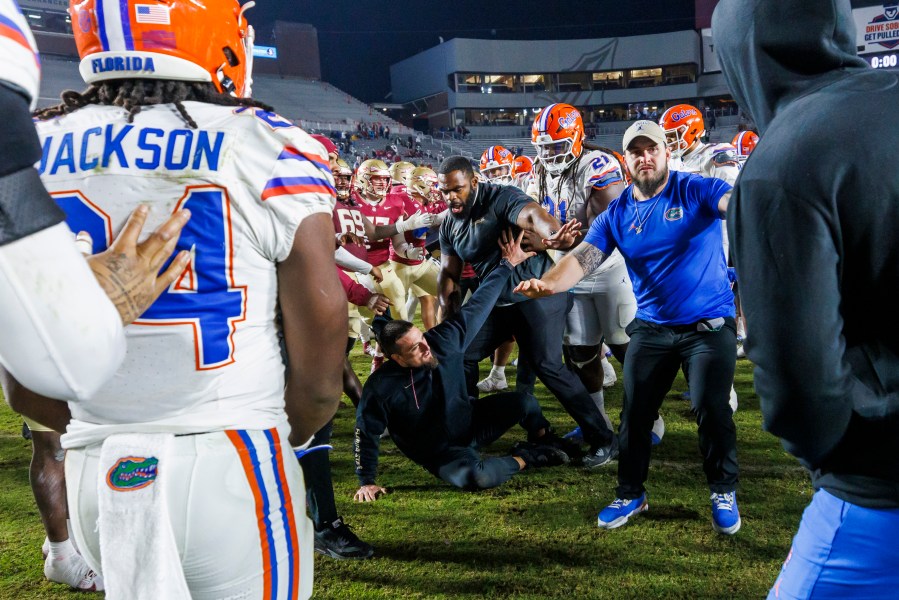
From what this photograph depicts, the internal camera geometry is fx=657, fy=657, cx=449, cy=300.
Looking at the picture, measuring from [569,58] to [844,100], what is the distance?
59012mm

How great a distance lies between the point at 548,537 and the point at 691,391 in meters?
1.11

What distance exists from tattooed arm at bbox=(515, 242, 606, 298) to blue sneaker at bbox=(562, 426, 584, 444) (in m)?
1.57

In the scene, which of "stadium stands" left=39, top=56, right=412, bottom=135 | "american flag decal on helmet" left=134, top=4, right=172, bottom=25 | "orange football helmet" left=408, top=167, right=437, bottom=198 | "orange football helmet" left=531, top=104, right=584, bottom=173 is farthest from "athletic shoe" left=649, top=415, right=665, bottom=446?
"stadium stands" left=39, top=56, right=412, bottom=135

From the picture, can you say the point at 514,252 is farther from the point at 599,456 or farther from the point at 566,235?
the point at 599,456

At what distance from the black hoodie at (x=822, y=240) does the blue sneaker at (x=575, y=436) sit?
3606 mm

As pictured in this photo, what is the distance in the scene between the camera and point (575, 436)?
4957mm

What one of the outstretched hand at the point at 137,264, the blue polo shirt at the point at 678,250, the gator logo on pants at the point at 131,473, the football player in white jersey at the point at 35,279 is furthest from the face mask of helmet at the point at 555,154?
the football player in white jersey at the point at 35,279

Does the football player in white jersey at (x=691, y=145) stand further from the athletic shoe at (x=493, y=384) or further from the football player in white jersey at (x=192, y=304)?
the football player in white jersey at (x=192, y=304)

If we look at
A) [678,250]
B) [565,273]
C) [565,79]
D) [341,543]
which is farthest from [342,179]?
[565,79]

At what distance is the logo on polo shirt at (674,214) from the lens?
11.6ft

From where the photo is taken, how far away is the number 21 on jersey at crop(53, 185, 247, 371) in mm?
1331

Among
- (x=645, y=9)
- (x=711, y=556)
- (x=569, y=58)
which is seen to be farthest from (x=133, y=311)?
(x=645, y=9)

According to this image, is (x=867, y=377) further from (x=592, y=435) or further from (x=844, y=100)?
(x=592, y=435)

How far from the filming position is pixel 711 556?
10.7 ft
